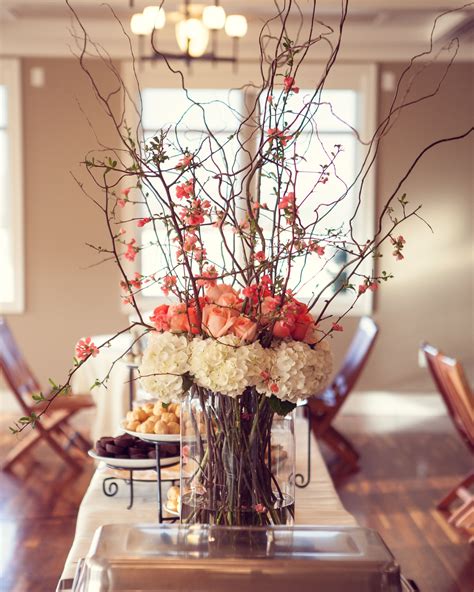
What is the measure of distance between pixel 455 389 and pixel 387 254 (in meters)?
2.88

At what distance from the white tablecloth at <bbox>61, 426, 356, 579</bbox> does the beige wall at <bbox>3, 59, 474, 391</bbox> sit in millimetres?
4236

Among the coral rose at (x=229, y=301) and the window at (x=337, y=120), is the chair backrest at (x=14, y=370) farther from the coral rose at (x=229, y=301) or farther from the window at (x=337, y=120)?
the coral rose at (x=229, y=301)

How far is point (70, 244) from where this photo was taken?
7.11 m

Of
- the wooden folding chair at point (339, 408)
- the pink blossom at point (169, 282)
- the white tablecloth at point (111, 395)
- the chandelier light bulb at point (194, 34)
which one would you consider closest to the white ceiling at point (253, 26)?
the chandelier light bulb at point (194, 34)

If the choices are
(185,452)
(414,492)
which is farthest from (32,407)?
(185,452)

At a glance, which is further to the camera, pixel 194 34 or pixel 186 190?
pixel 194 34

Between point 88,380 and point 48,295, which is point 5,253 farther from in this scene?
point 88,380

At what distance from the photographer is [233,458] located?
74.5 inches

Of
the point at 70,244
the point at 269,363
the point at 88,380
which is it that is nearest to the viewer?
the point at 269,363

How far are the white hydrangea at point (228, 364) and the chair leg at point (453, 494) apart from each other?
129 inches

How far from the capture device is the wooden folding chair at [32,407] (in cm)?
540

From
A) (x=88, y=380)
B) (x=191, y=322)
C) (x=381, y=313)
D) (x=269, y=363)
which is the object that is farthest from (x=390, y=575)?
(x=381, y=313)

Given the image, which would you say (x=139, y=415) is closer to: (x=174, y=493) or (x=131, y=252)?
(x=174, y=493)

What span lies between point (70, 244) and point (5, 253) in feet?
1.84
